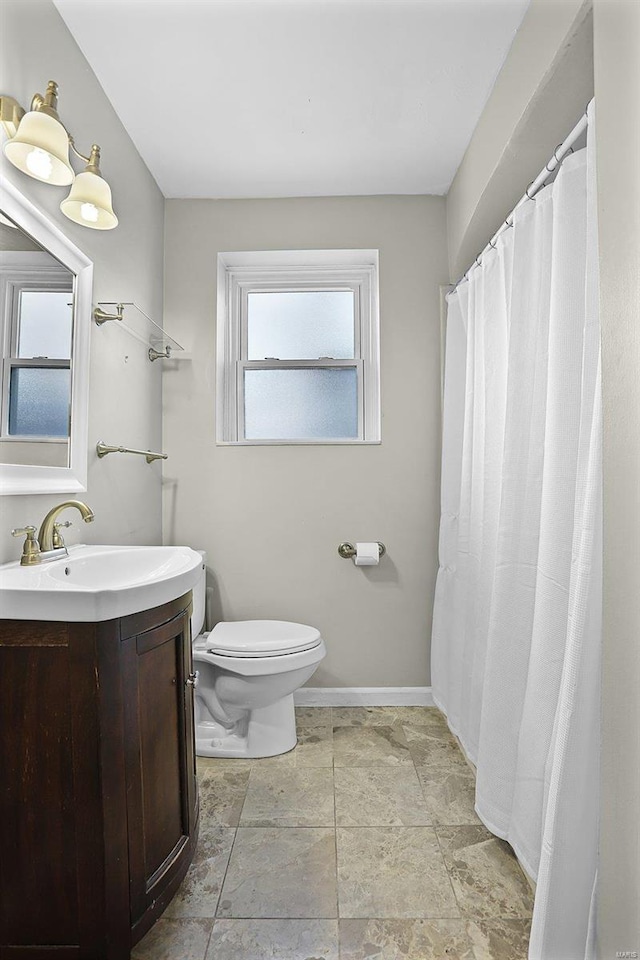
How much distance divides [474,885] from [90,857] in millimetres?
964

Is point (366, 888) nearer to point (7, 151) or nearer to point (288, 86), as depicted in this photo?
point (7, 151)

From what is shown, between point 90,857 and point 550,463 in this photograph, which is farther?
point 550,463

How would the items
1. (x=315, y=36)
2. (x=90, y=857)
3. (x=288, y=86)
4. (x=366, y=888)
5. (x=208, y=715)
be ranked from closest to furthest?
1. (x=90, y=857)
2. (x=366, y=888)
3. (x=315, y=36)
4. (x=288, y=86)
5. (x=208, y=715)

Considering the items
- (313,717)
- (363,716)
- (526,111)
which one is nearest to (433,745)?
(363,716)

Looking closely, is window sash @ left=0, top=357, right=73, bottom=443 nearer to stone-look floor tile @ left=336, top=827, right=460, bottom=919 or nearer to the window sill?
the window sill

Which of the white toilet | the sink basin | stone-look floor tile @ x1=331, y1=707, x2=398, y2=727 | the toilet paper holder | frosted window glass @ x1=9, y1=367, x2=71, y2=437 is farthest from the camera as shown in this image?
the toilet paper holder

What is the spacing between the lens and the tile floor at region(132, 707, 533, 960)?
1.23 metres

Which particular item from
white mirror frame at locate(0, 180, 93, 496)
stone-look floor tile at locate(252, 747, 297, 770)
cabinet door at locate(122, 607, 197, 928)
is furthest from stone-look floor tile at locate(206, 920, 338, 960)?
white mirror frame at locate(0, 180, 93, 496)

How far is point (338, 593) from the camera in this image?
2.53 m

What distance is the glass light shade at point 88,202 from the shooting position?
1.54 metres

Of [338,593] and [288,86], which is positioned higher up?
[288,86]

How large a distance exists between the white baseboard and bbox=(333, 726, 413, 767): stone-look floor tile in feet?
0.69

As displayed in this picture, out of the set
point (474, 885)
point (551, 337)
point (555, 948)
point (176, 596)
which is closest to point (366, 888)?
point (474, 885)

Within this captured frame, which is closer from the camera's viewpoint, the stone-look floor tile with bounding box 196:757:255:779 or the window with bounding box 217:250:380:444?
the stone-look floor tile with bounding box 196:757:255:779
